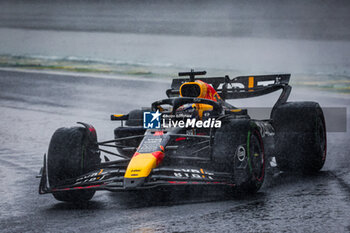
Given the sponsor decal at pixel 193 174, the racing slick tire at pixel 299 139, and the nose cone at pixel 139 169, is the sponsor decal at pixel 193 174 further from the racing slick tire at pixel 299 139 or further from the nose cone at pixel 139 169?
the racing slick tire at pixel 299 139

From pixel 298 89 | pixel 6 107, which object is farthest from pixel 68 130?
pixel 298 89

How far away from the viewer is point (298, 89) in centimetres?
1961

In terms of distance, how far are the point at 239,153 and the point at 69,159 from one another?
197 centimetres

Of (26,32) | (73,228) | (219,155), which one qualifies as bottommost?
(73,228)

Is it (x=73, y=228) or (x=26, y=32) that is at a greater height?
(x=26, y=32)

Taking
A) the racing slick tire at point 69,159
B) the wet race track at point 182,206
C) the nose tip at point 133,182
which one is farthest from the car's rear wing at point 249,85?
the nose tip at point 133,182

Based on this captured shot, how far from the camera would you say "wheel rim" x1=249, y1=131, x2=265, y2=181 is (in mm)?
7336

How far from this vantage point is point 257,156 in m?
7.52

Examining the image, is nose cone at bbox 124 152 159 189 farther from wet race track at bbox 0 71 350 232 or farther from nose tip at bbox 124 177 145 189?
wet race track at bbox 0 71 350 232

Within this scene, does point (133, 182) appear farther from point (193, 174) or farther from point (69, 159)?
point (69, 159)

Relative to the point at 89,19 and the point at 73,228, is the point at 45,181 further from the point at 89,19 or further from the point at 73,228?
the point at 89,19

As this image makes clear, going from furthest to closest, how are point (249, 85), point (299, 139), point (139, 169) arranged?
1. point (249, 85)
2. point (299, 139)
3. point (139, 169)

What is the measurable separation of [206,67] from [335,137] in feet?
43.6

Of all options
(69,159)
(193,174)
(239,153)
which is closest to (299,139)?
(239,153)
